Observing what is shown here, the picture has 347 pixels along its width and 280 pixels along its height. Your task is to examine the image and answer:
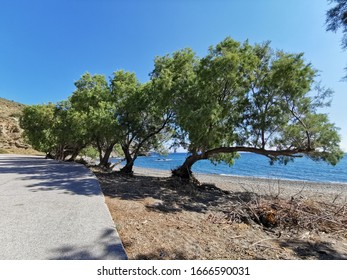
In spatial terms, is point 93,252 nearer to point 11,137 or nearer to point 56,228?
point 56,228

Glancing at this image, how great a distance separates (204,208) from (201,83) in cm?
610

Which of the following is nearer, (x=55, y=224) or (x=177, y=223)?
(x=55, y=224)

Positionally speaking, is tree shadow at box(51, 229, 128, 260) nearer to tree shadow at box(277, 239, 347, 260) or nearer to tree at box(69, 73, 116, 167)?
tree shadow at box(277, 239, 347, 260)

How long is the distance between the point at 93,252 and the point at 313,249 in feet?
14.0

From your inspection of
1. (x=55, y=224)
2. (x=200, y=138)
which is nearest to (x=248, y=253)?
(x=55, y=224)

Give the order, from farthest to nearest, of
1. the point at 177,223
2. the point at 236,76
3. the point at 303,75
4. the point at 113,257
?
the point at 236,76
the point at 303,75
the point at 177,223
the point at 113,257

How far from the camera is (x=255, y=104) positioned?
1121 cm

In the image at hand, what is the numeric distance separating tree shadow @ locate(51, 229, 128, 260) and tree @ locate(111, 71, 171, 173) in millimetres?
10543

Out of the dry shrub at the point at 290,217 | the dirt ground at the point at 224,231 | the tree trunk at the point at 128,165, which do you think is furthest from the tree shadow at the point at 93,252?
the tree trunk at the point at 128,165

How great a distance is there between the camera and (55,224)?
13.1 feet

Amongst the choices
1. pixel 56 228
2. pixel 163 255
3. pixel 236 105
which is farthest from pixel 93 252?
pixel 236 105

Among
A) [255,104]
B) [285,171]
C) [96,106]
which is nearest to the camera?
[255,104]

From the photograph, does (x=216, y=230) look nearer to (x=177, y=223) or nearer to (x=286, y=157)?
(x=177, y=223)

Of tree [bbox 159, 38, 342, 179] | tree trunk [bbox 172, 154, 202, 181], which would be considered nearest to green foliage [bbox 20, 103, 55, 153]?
tree trunk [bbox 172, 154, 202, 181]
